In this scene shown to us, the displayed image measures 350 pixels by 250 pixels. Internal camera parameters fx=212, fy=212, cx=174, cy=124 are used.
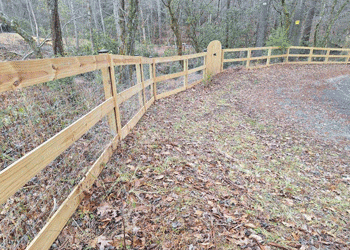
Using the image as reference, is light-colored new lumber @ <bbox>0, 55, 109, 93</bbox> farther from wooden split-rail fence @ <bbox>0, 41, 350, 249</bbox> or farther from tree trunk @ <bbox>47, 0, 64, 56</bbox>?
tree trunk @ <bbox>47, 0, 64, 56</bbox>

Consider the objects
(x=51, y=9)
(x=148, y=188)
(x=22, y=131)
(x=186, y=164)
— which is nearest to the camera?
(x=148, y=188)

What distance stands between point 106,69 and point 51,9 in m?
4.14

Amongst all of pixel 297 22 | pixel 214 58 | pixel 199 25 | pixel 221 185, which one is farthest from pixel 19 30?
pixel 297 22

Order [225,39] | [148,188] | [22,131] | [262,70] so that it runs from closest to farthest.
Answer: [148,188] → [22,131] → [262,70] → [225,39]

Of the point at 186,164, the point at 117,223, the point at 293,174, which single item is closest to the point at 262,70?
the point at 293,174

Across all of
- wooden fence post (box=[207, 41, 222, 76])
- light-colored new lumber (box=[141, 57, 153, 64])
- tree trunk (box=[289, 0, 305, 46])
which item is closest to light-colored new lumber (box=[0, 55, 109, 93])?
light-colored new lumber (box=[141, 57, 153, 64])

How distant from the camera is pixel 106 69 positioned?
3.44m

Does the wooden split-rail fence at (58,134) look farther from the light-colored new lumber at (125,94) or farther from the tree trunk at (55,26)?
the tree trunk at (55,26)

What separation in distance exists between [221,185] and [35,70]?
2.95 m

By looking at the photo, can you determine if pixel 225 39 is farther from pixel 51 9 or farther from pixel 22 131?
pixel 22 131

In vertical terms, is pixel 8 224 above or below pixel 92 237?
above

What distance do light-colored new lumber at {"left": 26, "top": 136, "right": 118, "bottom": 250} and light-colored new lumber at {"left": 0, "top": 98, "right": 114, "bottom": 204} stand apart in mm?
551

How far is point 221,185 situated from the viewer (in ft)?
11.4

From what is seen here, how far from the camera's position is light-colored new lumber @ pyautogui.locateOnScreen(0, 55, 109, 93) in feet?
4.99
